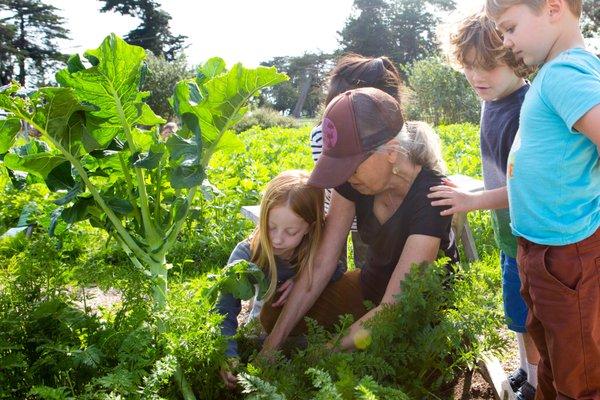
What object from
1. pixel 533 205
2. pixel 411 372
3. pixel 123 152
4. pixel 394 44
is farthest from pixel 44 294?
pixel 394 44

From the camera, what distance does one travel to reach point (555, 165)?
1.72 metres

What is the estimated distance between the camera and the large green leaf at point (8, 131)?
183cm

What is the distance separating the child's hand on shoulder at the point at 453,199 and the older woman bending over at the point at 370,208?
0.05 m

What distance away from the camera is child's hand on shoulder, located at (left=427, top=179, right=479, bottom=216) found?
2047 millimetres

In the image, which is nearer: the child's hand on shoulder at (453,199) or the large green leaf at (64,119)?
the large green leaf at (64,119)

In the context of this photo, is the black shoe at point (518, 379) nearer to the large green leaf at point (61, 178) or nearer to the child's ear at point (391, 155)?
the child's ear at point (391, 155)

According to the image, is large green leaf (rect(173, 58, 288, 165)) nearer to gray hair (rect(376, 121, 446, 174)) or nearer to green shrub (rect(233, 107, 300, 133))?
gray hair (rect(376, 121, 446, 174))

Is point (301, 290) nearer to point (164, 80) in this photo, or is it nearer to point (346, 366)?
point (346, 366)

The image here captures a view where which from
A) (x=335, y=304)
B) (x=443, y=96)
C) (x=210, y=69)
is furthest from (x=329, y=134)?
(x=443, y=96)

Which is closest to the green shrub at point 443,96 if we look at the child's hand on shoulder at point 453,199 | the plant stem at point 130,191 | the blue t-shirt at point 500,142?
the blue t-shirt at point 500,142

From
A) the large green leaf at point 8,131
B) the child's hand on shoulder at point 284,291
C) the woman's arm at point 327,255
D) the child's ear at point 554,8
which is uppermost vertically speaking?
the child's ear at point 554,8

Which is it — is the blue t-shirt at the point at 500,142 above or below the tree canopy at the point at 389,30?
below

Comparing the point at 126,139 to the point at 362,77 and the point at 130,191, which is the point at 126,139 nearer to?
the point at 130,191

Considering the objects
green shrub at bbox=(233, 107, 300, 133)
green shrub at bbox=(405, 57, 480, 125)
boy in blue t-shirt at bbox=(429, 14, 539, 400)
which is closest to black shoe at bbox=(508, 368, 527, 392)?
boy in blue t-shirt at bbox=(429, 14, 539, 400)
